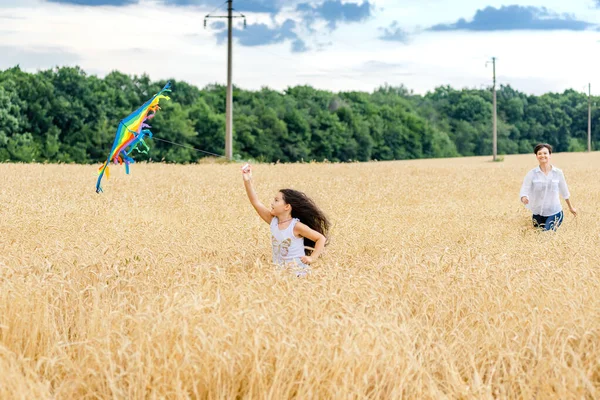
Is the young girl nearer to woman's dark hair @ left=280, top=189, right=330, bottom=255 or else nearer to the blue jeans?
woman's dark hair @ left=280, top=189, right=330, bottom=255

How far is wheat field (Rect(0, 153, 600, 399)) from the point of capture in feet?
12.5

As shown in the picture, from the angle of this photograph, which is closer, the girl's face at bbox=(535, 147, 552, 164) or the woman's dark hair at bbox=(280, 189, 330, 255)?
the woman's dark hair at bbox=(280, 189, 330, 255)

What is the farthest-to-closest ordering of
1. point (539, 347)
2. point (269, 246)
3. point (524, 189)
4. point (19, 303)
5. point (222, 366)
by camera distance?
1. point (524, 189)
2. point (269, 246)
3. point (19, 303)
4. point (539, 347)
5. point (222, 366)

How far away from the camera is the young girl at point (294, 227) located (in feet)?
23.1

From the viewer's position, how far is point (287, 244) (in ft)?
23.1

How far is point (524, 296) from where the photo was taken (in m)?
5.29

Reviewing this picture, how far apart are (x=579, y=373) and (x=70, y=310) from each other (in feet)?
10.5

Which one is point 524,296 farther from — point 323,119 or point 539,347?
point 323,119

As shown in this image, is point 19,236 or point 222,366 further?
point 19,236

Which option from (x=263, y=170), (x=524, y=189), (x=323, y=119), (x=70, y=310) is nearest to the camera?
(x=70, y=310)

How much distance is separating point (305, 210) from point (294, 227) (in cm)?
26

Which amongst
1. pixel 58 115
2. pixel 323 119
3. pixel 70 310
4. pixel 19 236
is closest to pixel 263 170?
pixel 19 236

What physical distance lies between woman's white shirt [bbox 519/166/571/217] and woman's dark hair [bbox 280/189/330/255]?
4411mm

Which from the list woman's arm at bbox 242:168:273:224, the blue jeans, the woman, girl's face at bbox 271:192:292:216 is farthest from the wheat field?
the woman
